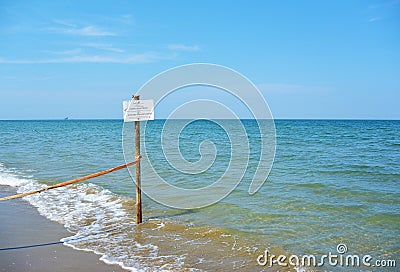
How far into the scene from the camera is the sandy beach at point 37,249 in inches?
212

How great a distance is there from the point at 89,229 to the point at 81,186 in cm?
508

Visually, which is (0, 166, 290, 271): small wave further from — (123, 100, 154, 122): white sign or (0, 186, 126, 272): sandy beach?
(123, 100, 154, 122): white sign

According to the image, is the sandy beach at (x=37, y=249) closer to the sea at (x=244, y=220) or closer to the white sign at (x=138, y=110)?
the sea at (x=244, y=220)

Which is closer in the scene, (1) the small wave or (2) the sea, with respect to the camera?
(1) the small wave

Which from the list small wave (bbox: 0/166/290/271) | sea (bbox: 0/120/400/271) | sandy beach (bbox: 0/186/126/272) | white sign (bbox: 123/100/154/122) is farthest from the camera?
white sign (bbox: 123/100/154/122)

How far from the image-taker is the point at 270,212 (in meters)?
8.55

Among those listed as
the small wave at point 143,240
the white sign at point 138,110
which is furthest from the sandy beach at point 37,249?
the white sign at point 138,110

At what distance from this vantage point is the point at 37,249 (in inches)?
240

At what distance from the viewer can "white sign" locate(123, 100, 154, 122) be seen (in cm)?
745

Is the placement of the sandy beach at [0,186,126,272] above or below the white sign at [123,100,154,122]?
below

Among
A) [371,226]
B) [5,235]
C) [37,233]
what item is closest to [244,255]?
[371,226]
